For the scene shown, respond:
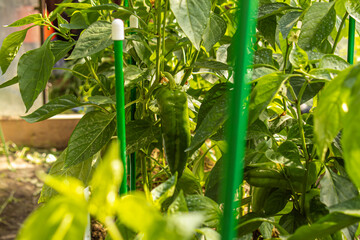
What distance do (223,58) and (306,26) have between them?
218mm

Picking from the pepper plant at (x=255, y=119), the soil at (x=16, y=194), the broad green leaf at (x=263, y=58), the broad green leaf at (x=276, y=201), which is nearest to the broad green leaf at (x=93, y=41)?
the pepper plant at (x=255, y=119)

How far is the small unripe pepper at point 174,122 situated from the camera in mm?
734

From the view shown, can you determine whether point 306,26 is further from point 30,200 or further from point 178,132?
point 30,200

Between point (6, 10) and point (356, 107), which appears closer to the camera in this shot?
point (356, 107)

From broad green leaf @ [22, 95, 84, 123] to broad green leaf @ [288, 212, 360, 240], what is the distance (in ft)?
1.71

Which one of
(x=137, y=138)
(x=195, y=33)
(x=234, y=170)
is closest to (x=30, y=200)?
(x=137, y=138)

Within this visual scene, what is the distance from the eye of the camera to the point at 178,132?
0.75m

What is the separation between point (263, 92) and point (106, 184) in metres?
0.29

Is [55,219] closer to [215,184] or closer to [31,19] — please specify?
[215,184]

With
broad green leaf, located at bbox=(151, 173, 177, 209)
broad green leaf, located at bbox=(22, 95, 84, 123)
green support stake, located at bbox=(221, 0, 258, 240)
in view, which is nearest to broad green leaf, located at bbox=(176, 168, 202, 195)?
broad green leaf, located at bbox=(22, 95, 84, 123)

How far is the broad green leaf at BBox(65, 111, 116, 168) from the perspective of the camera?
77 centimetres

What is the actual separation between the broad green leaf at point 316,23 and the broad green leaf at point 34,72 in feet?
1.41

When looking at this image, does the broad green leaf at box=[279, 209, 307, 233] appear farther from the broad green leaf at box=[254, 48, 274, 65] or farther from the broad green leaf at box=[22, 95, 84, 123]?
the broad green leaf at box=[22, 95, 84, 123]

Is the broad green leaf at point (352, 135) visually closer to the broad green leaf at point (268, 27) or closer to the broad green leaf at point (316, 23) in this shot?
the broad green leaf at point (316, 23)
